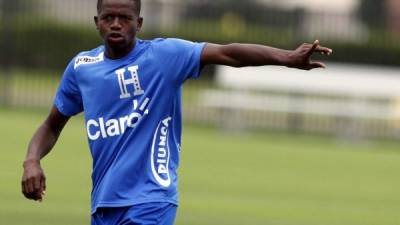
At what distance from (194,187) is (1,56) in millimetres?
13455

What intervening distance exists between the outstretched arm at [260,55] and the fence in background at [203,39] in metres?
19.0

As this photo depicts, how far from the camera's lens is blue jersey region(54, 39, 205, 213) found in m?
6.61

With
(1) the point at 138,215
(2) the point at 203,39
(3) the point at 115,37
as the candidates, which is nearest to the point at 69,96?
(3) the point at 115,37

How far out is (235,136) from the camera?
2486 centimetres

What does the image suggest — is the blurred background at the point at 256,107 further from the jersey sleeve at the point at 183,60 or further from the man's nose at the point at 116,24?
the man's nose at the point at 116,24

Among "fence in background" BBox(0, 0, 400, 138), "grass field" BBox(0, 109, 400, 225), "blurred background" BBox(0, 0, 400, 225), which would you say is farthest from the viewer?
"fence in background" BBox(0, 0, 400, 138)

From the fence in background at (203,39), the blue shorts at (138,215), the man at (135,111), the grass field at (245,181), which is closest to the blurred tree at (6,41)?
the fence in background at (203,39)

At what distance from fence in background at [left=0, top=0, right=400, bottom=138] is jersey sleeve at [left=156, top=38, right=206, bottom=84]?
1896 cm

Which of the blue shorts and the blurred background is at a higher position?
the blue shorts

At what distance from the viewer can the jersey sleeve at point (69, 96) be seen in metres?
6.96

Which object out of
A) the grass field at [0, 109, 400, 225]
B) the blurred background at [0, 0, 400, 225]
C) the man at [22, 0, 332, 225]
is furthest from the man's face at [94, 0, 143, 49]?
the blurred background at [0, 0, 400, 225]

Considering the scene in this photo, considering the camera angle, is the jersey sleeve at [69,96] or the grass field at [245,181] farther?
the grass field at [245,181]

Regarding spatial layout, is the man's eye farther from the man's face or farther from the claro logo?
the claro logo

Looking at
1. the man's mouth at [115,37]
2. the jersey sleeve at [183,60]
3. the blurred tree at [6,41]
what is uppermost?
the man's mouth at [115,37]
